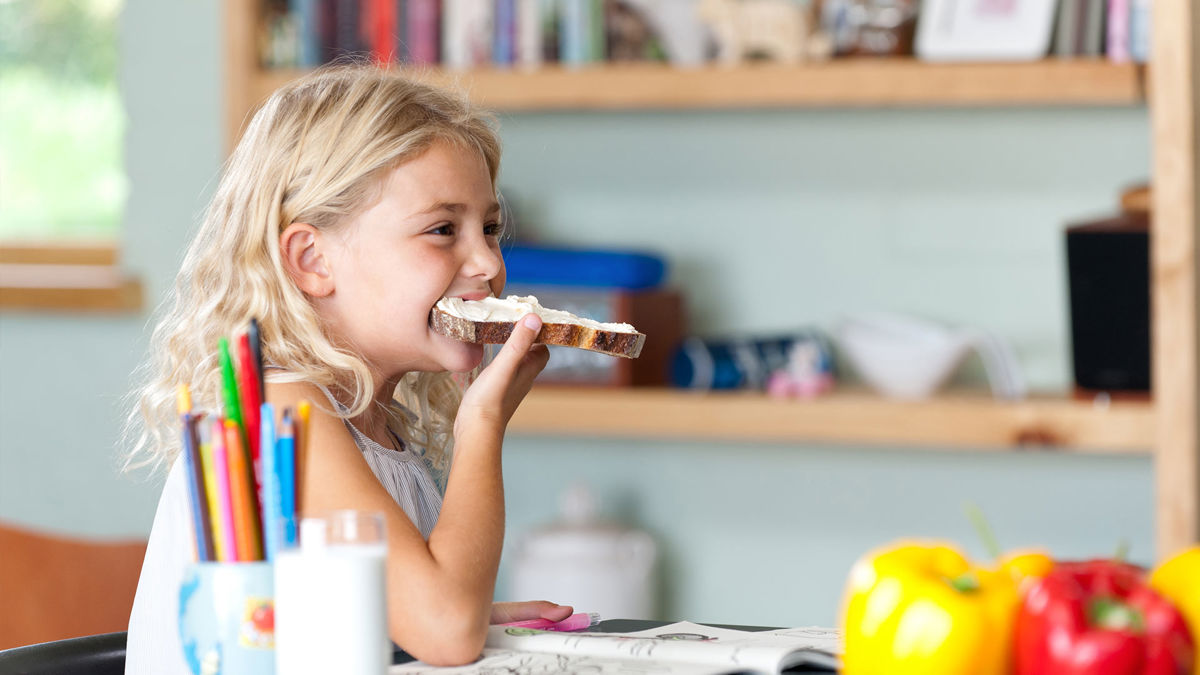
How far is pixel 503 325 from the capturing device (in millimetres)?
1082

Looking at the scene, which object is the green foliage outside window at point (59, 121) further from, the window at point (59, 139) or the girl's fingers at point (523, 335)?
the girl's fingers at point (523, 335)

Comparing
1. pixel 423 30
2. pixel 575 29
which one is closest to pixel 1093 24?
pixel 575 29

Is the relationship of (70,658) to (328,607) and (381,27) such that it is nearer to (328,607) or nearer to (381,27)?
(328,607)

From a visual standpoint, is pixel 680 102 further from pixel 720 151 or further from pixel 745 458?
pixel 745 458

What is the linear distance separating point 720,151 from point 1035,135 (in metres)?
0.55

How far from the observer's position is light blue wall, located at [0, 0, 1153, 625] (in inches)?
93.0

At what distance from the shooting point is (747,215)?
250 cm

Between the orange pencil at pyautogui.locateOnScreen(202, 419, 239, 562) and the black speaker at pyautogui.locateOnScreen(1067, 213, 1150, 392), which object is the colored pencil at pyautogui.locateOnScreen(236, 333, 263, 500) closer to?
the orange pencil at pyautogui.locateOnScreen(202, 419, 239, 562)

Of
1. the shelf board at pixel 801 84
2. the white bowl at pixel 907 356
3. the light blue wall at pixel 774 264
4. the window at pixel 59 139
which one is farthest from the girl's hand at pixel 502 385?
the window at pixel 59 139

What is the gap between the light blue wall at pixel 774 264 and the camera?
2.36m

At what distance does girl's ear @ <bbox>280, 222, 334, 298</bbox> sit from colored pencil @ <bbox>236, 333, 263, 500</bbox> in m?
0.42

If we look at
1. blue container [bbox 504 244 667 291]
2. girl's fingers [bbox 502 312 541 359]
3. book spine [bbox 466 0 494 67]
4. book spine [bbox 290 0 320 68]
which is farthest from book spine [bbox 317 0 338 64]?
girl's fingers [bbox 502 312 541 359]

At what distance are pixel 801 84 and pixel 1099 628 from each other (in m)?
1.65

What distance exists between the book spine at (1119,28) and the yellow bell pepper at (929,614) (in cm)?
160
